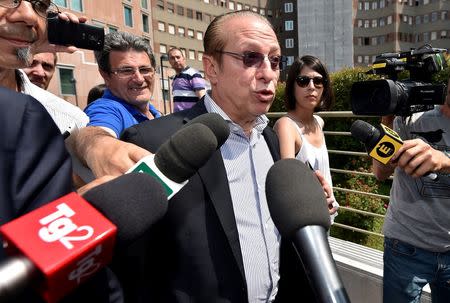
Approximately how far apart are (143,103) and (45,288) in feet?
7.80

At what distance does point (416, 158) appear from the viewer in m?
1.67

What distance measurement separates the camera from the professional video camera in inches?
78.1

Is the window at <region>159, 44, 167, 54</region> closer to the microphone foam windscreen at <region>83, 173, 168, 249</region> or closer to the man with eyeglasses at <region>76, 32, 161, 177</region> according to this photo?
the man with eyeglasses at <region>76, 32, 161, 177</region>

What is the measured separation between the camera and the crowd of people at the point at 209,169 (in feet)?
2.68

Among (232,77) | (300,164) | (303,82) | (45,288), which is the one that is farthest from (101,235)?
(303,82)

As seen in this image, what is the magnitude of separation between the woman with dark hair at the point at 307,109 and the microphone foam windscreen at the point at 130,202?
1.99m

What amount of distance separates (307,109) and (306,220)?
A: 2450mm

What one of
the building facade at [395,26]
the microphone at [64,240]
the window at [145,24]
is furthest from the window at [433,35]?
the microphone at [64,240]

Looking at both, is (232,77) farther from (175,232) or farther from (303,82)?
(303,82)

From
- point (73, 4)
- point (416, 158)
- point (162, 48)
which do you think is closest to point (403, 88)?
point (416, 158)

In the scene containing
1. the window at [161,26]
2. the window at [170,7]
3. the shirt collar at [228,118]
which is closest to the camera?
the shirt collar at [228,118]

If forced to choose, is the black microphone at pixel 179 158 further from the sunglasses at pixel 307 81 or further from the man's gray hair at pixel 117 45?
the sunglasses at pixel 307 81

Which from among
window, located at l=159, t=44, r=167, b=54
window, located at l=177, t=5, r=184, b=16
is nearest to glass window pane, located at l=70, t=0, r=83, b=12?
window, located at l=159, t=44, r=167, b=54

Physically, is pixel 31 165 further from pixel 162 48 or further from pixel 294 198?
pixel 162 48
